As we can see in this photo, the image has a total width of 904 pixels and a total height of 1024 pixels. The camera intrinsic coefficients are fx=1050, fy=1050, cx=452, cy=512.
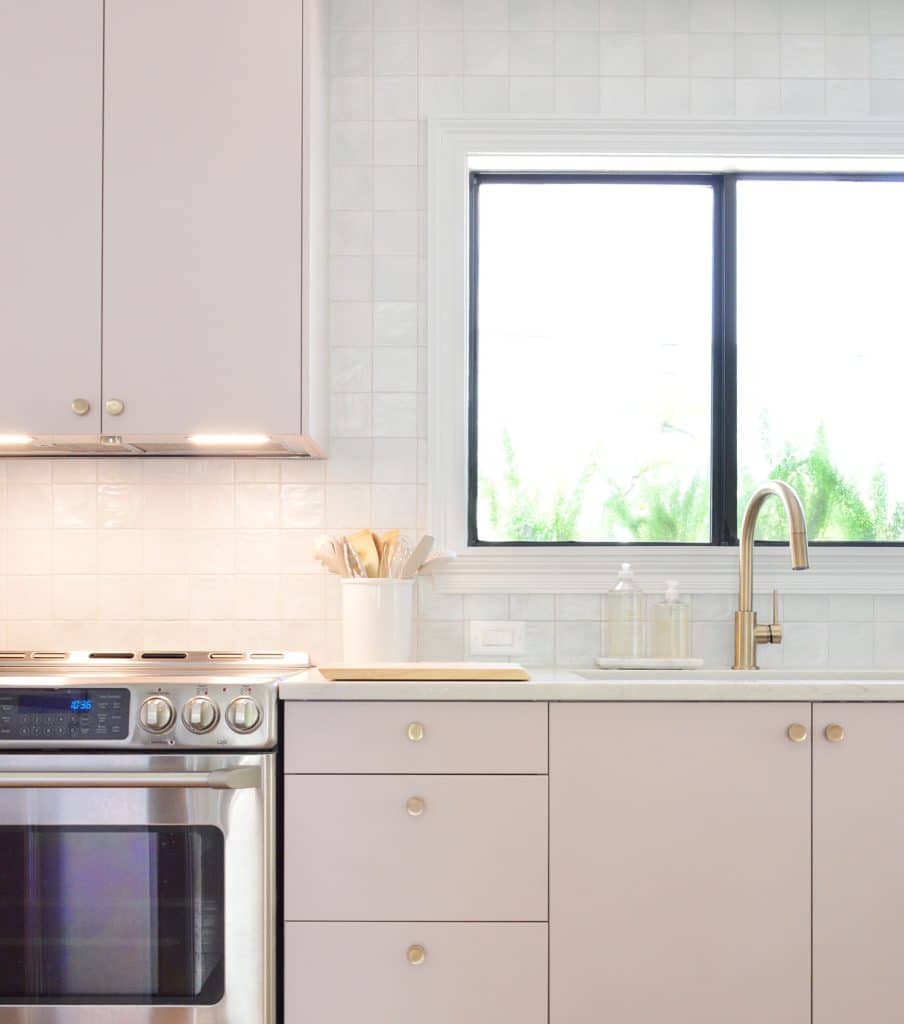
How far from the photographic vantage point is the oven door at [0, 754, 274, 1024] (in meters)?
1.85

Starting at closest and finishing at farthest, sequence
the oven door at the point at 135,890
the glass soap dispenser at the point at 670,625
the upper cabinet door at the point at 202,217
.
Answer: the oven door at the point at 135,890, the upper cabinet door at the point at 202,217, the glass soap dispenser at the point at 670,625

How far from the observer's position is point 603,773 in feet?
6.24

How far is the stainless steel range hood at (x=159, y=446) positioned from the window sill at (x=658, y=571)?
47 centimetres

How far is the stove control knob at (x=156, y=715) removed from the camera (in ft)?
6.10

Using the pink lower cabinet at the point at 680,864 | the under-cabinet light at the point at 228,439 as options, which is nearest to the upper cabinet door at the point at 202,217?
the under-cabinet light at the point at 228,439

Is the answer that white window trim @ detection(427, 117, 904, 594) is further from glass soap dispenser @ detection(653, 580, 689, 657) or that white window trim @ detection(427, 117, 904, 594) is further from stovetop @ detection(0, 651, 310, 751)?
stovetop @ detection(0, 651, 310, 751)

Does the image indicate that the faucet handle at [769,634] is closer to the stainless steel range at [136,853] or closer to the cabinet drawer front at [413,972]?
the cabinet drawer front at [413,972]

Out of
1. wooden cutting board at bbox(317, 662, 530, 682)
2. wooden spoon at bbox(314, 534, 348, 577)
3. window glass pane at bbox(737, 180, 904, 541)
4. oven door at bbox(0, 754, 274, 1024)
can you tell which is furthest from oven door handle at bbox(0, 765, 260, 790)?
window glass pane at bbox(737, 180, 904, 541)

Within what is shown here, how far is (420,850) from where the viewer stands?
6.22 feet

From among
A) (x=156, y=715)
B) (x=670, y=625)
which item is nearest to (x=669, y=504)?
(x=670, y=625)

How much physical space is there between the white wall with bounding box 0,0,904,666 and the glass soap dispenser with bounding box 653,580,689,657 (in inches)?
3.6

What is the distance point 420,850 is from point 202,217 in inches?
51.9

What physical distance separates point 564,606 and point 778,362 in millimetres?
817

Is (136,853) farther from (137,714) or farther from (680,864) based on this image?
(680,864)
